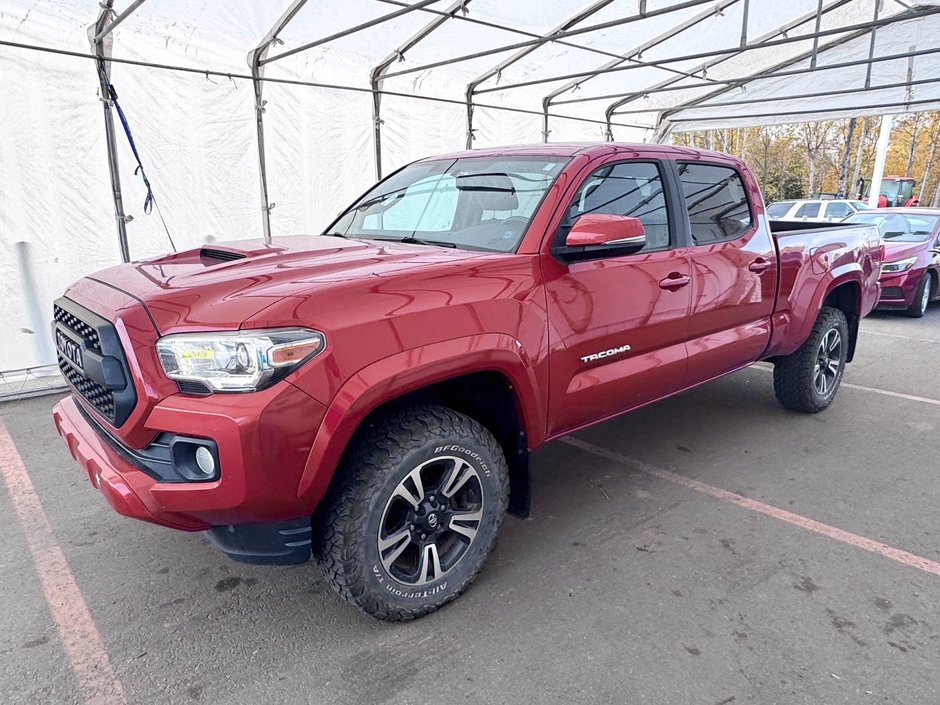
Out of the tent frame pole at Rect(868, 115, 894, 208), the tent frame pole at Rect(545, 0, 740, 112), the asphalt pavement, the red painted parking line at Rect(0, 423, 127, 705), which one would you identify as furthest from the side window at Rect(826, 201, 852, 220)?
the red painted parking line at Rect(0, 423, 127, 705)

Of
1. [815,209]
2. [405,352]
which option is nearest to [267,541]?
[405,352]

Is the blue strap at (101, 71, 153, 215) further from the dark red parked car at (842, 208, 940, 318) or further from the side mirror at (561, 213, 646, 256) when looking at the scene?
the dark red parked car at (842, 208, 940, 318)

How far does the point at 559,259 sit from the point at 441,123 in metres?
7.65

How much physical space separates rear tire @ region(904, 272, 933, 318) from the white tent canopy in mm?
3582

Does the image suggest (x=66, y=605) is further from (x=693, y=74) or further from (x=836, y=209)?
(x=836, y=209)

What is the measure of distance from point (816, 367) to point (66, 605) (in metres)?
4.89

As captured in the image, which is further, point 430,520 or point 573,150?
point 573,150

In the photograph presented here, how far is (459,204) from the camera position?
3.22 meters

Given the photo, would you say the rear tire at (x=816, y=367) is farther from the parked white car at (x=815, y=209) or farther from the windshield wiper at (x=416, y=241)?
the parked white car at (x=815, y=209)

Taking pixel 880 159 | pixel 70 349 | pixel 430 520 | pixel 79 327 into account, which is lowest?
pixel 430 520

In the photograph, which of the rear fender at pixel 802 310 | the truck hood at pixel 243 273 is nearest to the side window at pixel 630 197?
the truck hood at pixel 243 273

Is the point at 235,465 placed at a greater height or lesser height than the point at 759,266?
lesser

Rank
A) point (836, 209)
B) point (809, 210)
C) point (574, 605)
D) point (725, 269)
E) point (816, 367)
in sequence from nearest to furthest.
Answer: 1. point (574, 605)
2. point (725, 269)
3. point (816, 367)
4. point (809, 210)
5. point (836, 209)

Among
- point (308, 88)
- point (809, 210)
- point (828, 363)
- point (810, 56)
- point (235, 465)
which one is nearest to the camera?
point (235, 465)
